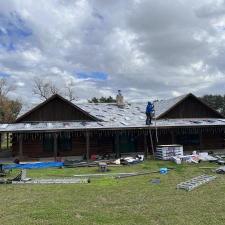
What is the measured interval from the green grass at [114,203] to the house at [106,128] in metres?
9.56

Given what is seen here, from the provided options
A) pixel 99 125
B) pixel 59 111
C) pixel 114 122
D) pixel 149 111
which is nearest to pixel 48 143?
pixel 59 111

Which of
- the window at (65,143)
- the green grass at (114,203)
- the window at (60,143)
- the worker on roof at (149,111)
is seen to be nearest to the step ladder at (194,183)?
the green grass at (114,203)

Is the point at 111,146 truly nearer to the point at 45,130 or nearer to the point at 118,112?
the point at 118,112

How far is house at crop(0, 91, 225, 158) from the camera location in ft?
77.5

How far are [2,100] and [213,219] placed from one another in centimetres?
5736

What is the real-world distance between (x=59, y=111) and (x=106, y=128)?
4.42 m

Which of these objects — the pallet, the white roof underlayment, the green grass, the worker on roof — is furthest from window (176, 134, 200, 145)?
the pallet

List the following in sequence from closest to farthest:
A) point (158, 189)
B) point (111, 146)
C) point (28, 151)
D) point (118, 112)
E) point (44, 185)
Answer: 1. point (158, 189)
2. point (44, 185)
3. point (28, 151)
4. point (111, 146)
5. point (118, 112)

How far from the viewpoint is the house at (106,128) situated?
2361 cm

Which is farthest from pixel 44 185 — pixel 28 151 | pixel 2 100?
pixel 2 100

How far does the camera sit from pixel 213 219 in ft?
27.6

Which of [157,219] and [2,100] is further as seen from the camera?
[2,100]

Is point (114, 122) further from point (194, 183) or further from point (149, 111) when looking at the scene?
point (194, 183)

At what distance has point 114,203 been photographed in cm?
1024
